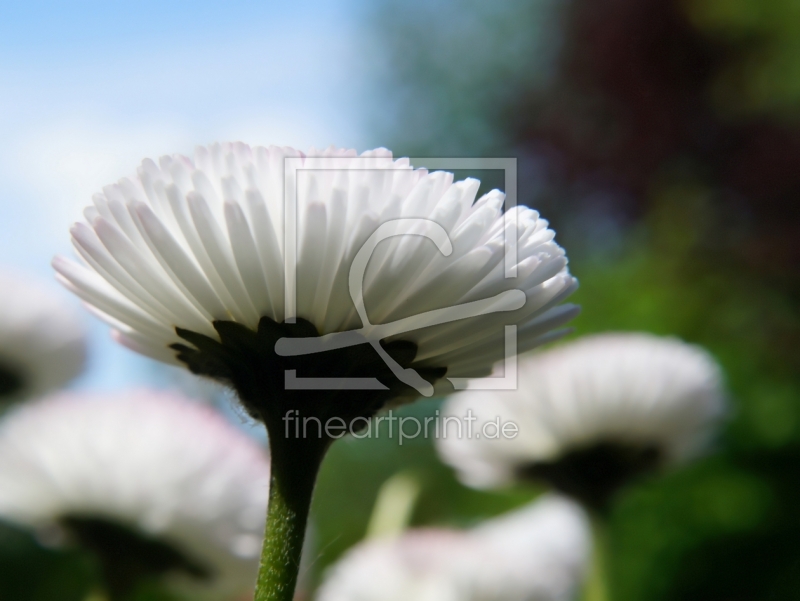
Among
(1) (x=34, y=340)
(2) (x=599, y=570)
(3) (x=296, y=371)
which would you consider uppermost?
(1) (x=34, y=340)

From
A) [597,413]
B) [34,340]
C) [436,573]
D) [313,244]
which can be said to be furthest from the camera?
[34,340]

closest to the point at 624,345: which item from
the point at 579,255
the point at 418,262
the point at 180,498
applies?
the point at 180,498

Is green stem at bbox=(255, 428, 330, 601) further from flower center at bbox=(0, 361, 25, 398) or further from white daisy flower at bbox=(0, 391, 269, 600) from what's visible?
flower center at bbox=(0, 361, 25, 398)

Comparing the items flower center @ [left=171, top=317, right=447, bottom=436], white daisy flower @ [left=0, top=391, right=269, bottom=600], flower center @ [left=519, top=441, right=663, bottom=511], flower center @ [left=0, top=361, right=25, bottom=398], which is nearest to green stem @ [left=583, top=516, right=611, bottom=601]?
flower center @ [left=519, top=441, right=663, bottom=511]

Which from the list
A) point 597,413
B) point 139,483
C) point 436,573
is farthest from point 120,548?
point 597,413

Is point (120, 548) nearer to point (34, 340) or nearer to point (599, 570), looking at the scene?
point (34, 340)

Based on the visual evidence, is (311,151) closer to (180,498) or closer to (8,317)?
(180,498)
